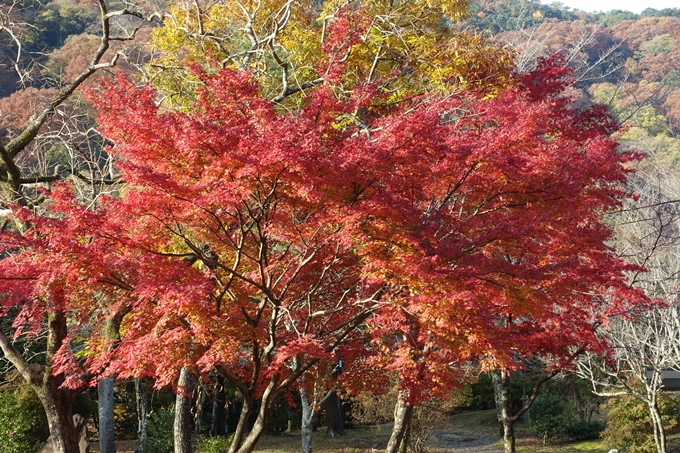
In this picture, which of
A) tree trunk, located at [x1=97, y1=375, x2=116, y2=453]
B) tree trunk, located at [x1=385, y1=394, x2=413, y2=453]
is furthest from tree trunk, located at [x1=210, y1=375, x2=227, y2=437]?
tree trunk, located at [x1=385, y1=394, x2=413, y2=453]

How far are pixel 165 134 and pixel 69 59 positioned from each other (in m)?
22.2

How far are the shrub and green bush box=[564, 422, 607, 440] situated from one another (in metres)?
12.2

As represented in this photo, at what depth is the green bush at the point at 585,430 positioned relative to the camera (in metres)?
18.7

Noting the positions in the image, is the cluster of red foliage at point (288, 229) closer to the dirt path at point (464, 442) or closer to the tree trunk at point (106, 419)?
the tree trunk at point (106, 419)

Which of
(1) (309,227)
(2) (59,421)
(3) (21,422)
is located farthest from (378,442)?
(1) (309,227)

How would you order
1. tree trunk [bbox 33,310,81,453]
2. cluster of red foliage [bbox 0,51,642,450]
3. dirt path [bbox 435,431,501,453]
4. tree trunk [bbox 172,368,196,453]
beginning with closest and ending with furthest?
cluster of red foliage [bbox 0,51,642,450] → tree trunk [bbox 33,310,81,453] → tree trunk [bbox 172,368,196,453] → dirt path [bbox 435,431,501,453]

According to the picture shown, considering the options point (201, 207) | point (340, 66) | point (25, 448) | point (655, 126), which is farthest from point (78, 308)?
point (655, 126)

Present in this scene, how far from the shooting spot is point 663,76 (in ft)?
155

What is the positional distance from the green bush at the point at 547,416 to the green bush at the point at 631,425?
113 inches

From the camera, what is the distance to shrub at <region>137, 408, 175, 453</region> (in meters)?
14.4

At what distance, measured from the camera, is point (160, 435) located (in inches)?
582

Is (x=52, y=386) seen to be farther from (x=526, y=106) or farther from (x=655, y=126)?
(x=655, y=126)

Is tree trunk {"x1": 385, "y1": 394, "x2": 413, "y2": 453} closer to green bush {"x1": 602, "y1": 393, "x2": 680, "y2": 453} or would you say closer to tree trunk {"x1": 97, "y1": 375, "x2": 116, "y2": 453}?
tree trunk {"x1": 97, "y1": 375, "x2": 116, "y2": 453}

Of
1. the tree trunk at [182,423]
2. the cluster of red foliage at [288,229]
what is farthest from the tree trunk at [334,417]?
the cluster of red foliage at [288,229]
